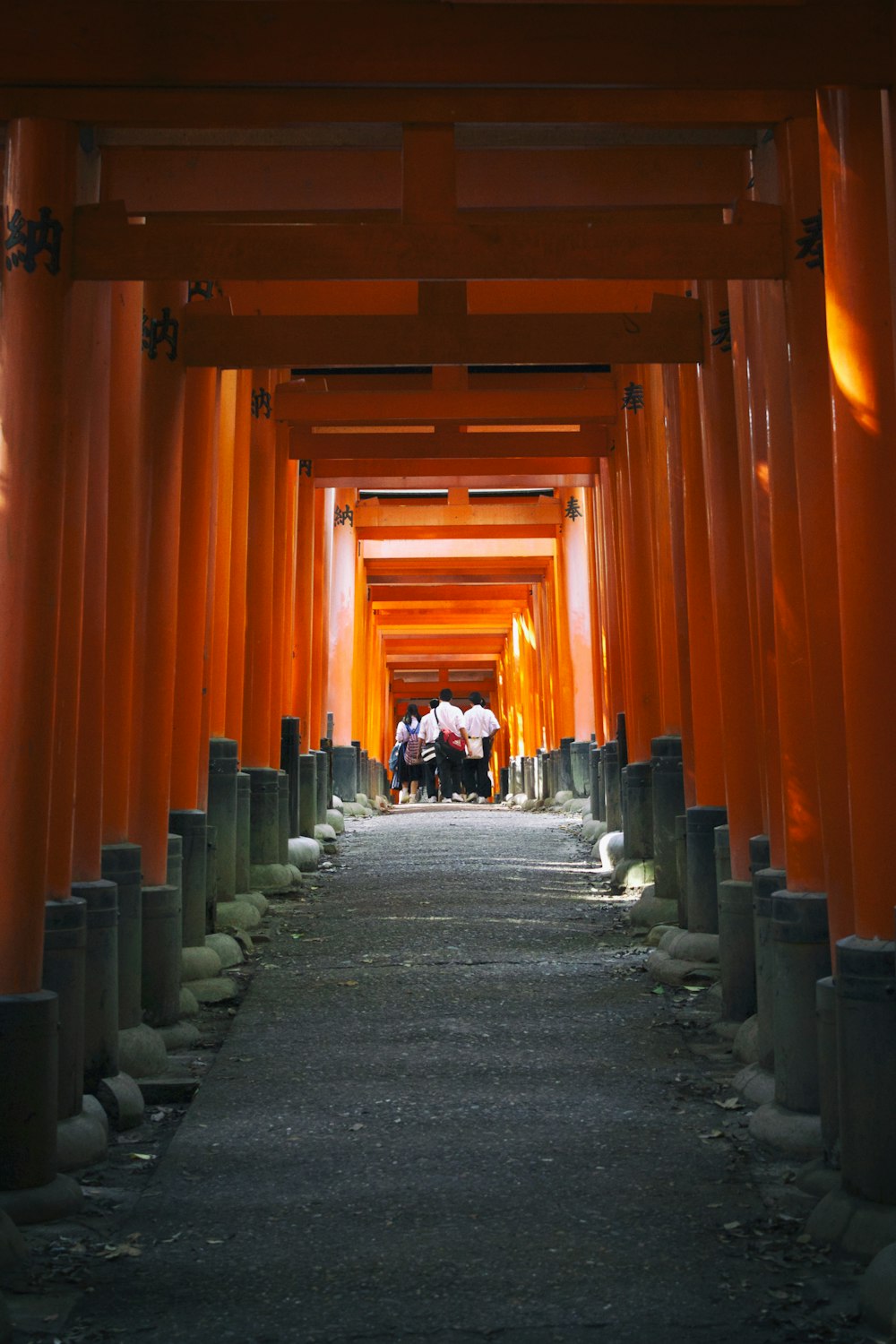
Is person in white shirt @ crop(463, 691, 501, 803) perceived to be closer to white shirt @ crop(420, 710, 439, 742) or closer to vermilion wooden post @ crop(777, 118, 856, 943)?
white shirt @ crop(420, 710, 439, 742)

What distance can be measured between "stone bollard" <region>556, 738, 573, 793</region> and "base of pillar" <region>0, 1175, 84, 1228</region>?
13.5 metres

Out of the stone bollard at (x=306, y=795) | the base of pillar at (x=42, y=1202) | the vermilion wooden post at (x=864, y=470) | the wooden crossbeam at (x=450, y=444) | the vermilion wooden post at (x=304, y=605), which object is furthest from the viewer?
the vermilion wooden post at (x=304, y=605)

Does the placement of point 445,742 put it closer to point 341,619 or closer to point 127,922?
point 341,619

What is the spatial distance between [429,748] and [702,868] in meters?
16.5

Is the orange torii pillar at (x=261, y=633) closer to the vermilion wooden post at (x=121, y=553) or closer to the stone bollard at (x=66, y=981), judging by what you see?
the vermilion wooden post at (x=121, y=553)

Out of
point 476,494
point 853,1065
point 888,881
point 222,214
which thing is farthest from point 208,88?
point 476,494

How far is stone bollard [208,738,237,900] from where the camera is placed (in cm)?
809

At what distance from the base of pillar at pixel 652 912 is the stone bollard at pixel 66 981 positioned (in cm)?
395

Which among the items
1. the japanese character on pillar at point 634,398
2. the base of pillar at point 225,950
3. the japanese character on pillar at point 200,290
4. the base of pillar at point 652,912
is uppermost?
the japanese character on pillar at point 634,398

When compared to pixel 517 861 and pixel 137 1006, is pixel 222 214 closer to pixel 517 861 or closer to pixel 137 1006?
pixel 137 1006

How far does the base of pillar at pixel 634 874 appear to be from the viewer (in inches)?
365

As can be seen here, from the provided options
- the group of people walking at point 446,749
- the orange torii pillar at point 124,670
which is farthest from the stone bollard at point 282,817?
the group of people walking at point 446,749

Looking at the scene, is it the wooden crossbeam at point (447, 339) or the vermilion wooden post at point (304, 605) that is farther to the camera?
the vermilion wooden post at point (304, 605)

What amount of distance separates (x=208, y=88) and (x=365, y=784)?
1706cm
